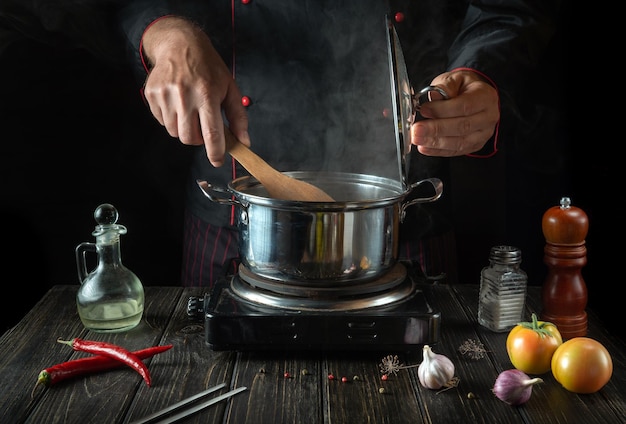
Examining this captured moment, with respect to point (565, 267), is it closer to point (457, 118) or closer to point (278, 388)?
point (457, 118)

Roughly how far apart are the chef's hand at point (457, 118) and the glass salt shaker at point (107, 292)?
0.71 m

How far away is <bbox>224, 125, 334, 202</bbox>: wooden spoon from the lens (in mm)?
1472

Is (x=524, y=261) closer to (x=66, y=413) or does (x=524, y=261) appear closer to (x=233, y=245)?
(x=233, y=245)

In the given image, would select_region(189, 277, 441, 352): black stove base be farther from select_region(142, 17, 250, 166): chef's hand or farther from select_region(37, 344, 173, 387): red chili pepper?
select_region(142, 17, 250, 166): chef's hand

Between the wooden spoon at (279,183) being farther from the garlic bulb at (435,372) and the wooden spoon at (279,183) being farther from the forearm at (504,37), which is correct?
the forearm at (504,37)

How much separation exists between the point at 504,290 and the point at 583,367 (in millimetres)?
301

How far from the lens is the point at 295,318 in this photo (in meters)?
1.30

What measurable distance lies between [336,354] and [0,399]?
62cm

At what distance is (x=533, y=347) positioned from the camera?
1263 mm

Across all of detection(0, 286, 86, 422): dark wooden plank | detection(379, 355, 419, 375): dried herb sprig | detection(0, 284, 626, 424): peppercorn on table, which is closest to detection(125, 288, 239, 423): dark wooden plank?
detection(0, 284, 626, 424): peppercorn on table

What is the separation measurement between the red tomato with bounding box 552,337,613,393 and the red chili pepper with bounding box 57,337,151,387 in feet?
2.47

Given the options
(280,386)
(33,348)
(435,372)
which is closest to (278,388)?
(280,386)

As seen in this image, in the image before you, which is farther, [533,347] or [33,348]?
[33,348]

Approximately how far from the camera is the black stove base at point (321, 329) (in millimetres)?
1305
